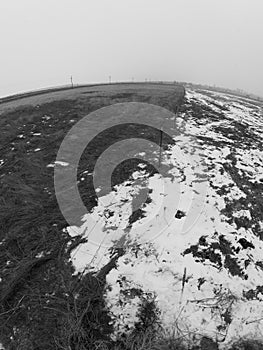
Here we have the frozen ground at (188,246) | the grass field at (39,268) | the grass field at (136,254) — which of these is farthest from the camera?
the frozen ground at (188,246)

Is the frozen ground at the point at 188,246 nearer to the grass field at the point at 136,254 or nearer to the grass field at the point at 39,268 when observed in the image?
the grass field at the point at 136,254

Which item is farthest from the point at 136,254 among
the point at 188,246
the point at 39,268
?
the point at 39,268

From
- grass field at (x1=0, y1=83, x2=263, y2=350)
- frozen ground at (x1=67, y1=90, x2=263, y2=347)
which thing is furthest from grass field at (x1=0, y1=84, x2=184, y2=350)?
frozen ground at (x1=67, y1=90, x2=263, y2=347)

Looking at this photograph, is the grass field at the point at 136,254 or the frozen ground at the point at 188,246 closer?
the grass field at the point at 136,254

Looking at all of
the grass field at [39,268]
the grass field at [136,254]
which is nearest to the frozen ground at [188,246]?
the grass field at [136,254]

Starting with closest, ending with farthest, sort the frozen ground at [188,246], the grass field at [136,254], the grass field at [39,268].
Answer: the grass field at [39,268] < the grass field at [136,254] < the frozen ground at [188,246]

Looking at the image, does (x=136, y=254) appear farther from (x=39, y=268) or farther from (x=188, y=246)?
(x=39, y=268)

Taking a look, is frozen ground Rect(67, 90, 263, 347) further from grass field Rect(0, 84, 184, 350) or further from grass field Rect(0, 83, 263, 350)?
grass field Rect(0, 84, 184, 350)

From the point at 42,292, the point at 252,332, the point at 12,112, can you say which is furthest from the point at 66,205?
the point at 12,112

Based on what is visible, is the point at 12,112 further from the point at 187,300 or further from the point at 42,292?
the point at 187,300
